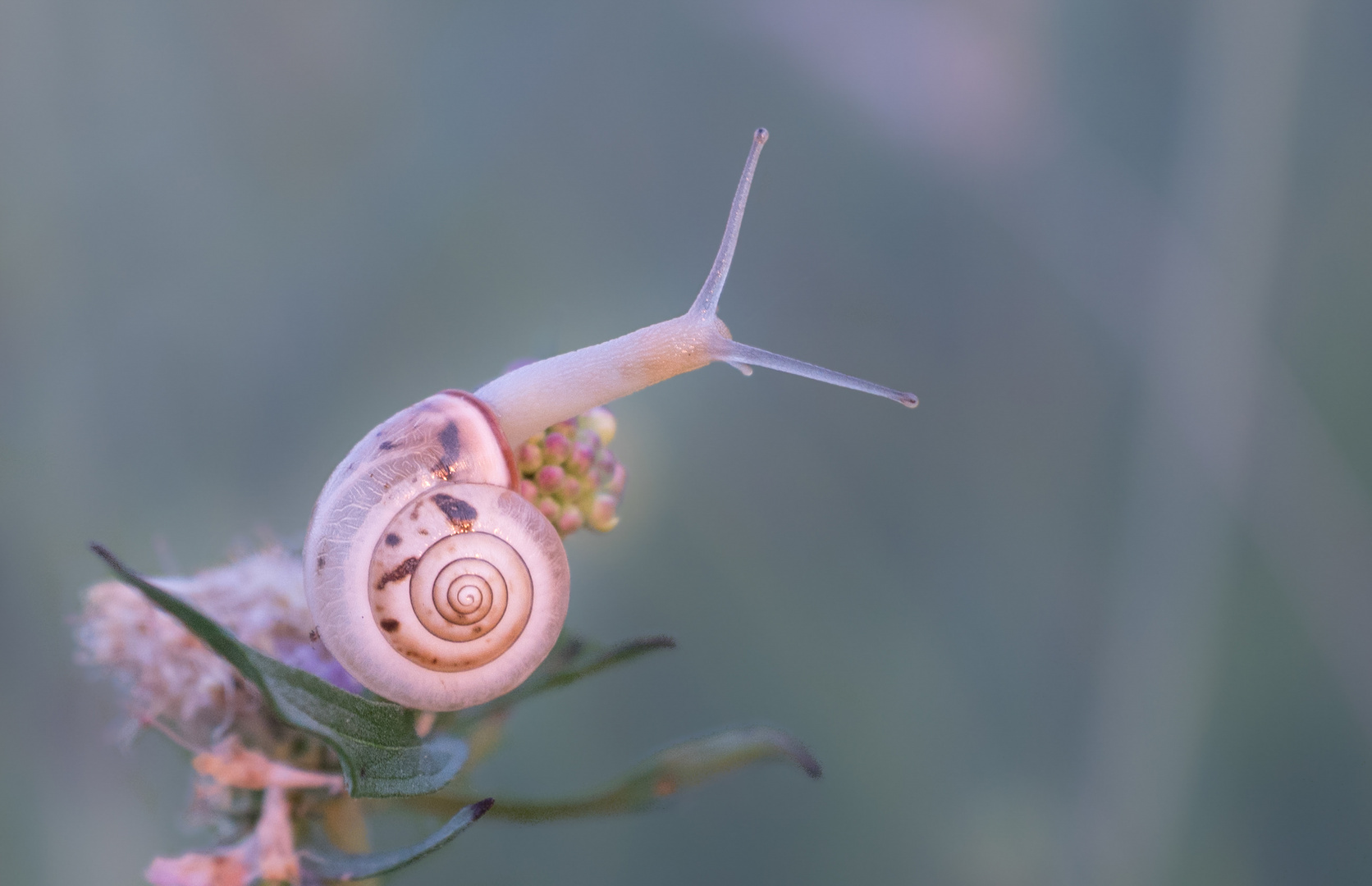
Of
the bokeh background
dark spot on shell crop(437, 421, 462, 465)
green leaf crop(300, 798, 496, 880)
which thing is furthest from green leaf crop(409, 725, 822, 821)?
the bokeh background

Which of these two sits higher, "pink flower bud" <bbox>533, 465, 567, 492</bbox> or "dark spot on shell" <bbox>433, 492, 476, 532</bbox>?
"pink flower bud" <bbox>533, 465, 567, 492</bbox>

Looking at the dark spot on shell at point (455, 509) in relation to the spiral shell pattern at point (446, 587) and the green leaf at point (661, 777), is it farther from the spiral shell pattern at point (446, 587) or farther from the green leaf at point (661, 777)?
the green leaf at point (661, 777)

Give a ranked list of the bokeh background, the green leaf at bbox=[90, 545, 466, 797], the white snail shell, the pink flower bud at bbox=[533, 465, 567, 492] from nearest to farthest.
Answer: the green leaf at bbox=[90, 545, 466, 797] → the white snail shell → the pink flower bud at bbox=[533, 465, 567, 492] → the bokeh background

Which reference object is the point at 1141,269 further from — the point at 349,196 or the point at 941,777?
the point at 349,196

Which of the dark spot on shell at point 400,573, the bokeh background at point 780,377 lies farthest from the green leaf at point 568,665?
the bokeh background at point 780,377

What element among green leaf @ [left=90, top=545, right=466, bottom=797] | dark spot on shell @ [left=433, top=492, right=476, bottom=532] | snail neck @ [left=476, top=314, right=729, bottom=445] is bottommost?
green leaf @ [left=90, top=545, right=466, bottom=797]

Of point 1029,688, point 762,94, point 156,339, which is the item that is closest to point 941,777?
point 1029,688

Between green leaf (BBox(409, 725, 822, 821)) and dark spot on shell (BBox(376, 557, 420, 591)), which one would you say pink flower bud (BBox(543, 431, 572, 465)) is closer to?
dark spot on shell (BBox(376, 557, 420, 591))
